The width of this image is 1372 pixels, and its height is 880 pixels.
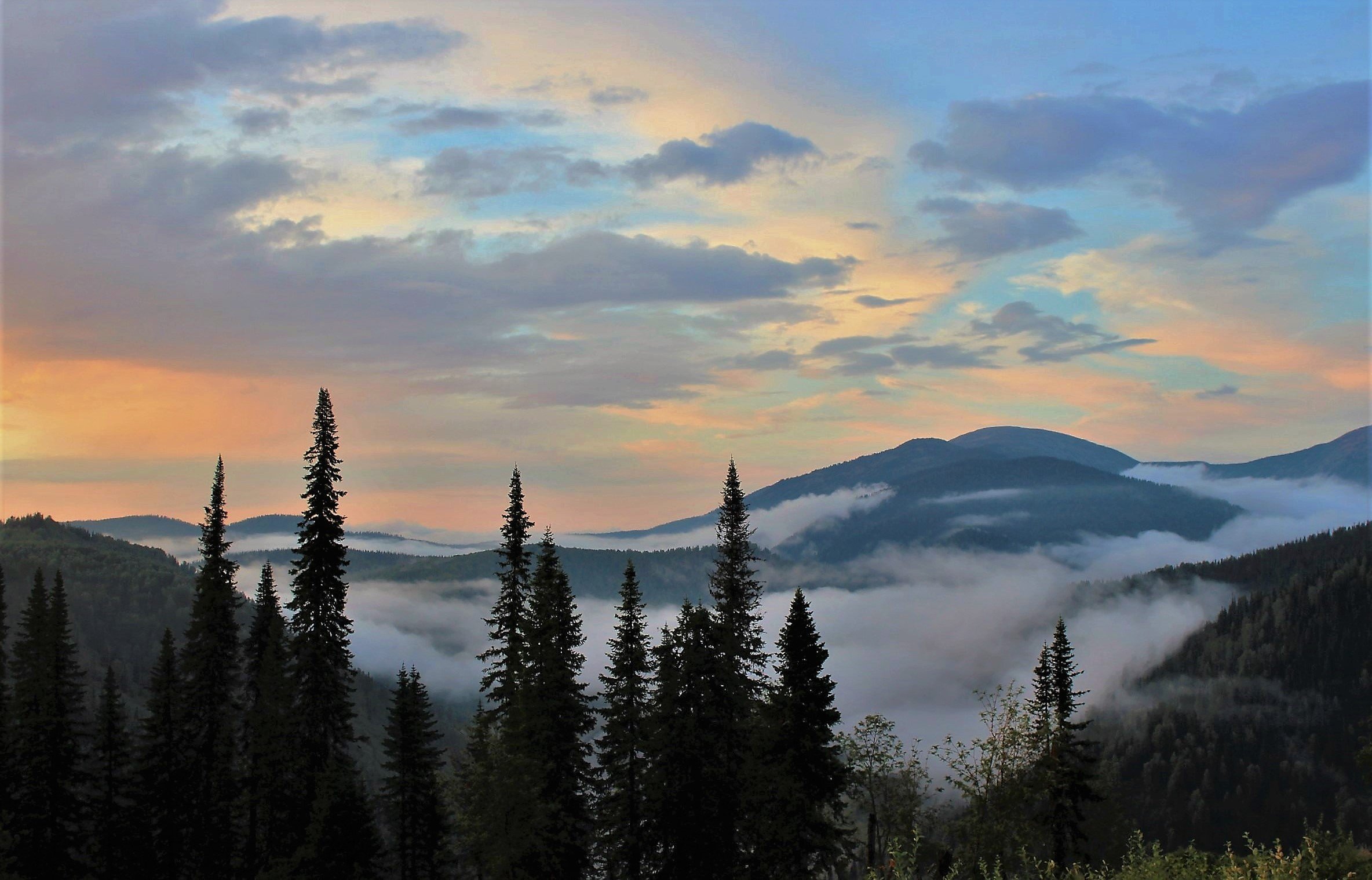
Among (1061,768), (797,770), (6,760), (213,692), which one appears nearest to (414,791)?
(213,692)

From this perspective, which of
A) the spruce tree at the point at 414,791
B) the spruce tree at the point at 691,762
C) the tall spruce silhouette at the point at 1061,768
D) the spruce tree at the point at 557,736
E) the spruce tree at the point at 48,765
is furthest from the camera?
the tall spruce silhouette at the point at 1061,768

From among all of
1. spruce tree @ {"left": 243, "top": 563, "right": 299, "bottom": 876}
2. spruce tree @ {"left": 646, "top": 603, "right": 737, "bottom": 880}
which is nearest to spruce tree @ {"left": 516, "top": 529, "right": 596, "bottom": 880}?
spruce tree @ {"left": 646, "top": 603, "right": 737, "bottom": 880}

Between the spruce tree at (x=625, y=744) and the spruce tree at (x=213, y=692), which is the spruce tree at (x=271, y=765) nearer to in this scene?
the spruce tree at (x=213, y=692)

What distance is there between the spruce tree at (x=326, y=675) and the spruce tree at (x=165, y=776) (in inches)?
625

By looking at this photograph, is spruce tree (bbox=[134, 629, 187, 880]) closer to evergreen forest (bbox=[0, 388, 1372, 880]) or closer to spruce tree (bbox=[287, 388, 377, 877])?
evergreen forest (bbox=[0, 388, 1372, 880])

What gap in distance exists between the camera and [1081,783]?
68.2 meters

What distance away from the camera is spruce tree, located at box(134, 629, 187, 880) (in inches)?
2375

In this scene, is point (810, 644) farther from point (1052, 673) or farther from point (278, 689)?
point (1052, 673)

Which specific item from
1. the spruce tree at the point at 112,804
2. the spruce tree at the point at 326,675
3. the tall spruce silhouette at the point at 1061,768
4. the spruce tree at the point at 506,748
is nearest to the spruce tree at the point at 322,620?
the spruce tree at the point at 326,675

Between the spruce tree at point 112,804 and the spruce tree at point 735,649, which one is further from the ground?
the spruce tree at point 735,649

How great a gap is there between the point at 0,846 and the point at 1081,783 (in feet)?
191

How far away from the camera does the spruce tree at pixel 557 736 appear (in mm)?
42812

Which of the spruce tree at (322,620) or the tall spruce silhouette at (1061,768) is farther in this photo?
the tall spruce silhouette at (1061,768)

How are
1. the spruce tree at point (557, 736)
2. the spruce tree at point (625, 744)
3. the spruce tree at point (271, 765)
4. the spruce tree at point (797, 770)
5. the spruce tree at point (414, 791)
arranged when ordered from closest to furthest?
the spruce tree at point (797, 770)
the spruce tree at point (625, 744)
the spruce tree at point (557, 736)
the spruce tree at point (271, 765)
the spruce tree at point (414, 791)
